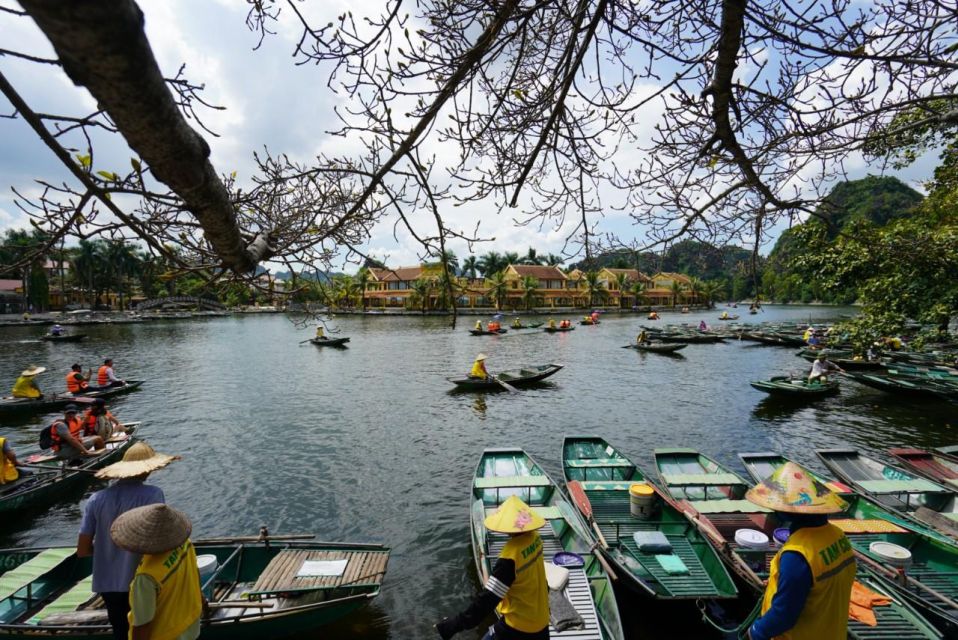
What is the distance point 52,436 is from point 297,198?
1132 centimetres

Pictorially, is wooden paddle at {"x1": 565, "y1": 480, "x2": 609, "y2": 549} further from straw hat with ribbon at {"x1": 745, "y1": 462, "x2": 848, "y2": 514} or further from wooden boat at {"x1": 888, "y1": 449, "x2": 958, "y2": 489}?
wooden boat at {"x1": 888, "y1": 449, "x2": 958, "y2": 489}

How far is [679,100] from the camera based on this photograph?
375 centimetres

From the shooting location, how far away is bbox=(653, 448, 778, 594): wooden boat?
6.71m

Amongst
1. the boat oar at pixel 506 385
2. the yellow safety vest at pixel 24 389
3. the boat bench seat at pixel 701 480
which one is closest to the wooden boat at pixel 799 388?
the boat oar at pixel 506 385

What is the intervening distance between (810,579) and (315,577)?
558 centimetres

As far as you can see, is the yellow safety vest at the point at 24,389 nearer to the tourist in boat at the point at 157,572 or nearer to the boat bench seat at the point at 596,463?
the tourist in boat at the point at 157,572

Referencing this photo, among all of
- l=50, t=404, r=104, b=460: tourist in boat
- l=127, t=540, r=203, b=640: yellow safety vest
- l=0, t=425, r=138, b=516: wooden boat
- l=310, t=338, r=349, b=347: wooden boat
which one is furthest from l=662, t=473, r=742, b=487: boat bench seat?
l=310, t=338, r=349, b=347: wooden boat

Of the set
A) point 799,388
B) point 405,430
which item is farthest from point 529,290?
point 405,430

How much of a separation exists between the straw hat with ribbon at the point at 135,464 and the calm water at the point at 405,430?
12.4 ft

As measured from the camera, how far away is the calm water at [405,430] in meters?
9.20

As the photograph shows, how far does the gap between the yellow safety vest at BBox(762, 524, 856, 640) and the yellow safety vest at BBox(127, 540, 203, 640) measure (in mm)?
4392

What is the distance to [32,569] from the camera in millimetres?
6336

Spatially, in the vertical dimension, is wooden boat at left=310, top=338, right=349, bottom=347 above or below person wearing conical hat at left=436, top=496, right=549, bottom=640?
below

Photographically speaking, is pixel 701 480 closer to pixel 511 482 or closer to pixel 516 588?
pixel 511 482
